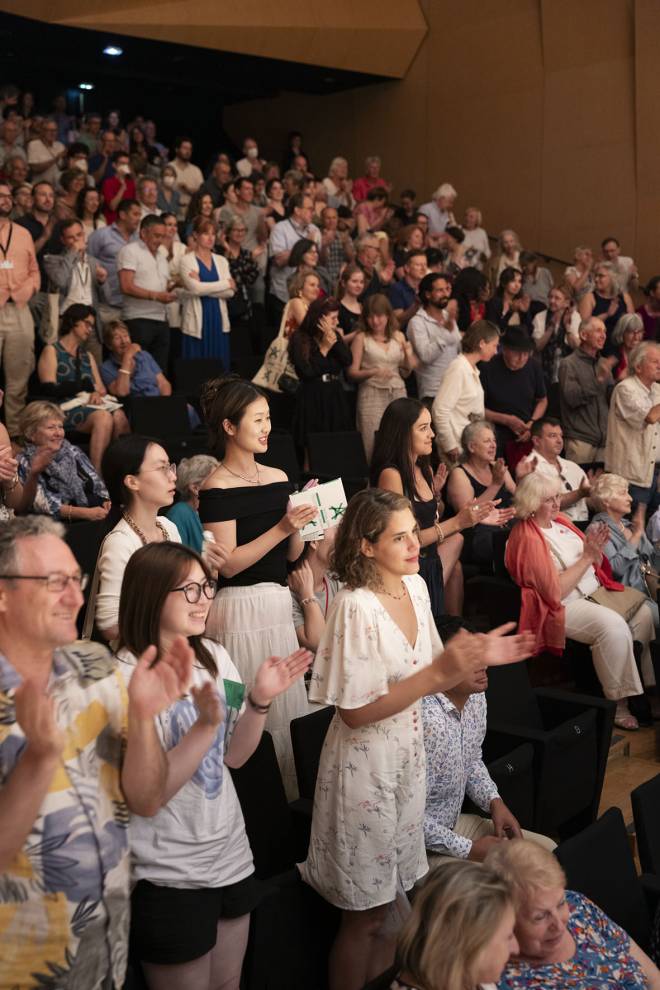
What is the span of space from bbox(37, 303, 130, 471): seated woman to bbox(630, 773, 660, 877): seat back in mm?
3603

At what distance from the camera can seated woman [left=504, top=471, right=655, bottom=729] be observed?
4.45 metres

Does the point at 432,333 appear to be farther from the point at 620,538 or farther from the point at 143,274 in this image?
the point at 620,538

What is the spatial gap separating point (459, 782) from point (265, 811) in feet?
1.68

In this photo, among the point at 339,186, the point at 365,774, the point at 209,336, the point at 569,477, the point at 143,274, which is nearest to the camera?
the point at 365,774

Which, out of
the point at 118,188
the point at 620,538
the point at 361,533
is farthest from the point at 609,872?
the point at 118,188

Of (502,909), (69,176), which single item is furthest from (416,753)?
(69,176)

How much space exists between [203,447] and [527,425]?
1.86m

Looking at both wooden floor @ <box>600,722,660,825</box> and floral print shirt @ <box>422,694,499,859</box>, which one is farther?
wooden floor @ <box>600,722,660,825</box>

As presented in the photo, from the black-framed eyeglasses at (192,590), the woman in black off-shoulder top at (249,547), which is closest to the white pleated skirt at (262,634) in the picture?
the woman in black off-shoulder top at (249,547)

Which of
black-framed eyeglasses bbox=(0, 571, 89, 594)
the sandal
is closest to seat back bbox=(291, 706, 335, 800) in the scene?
black-framed eyeglasses bbox=(0, 571, 89, 594)

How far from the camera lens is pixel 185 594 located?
2041mm

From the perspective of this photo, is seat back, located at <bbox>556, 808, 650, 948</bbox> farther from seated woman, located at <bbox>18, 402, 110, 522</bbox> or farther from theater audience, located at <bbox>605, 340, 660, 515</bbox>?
theater audience, located at <bbox>605, 340, 660, 515</bbox>

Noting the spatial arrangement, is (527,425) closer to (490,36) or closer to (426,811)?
(426,811)

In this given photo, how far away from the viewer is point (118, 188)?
8.06 meters
